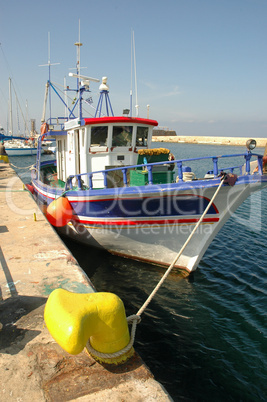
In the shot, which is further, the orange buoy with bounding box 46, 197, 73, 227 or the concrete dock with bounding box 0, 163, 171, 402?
the orange buoy with bounding box 46, 197, 73, 227

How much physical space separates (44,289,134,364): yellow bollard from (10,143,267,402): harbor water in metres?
1.90

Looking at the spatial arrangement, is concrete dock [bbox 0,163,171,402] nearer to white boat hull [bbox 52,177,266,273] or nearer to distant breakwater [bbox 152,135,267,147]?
white boat hull [bbox 52,177,266,273]

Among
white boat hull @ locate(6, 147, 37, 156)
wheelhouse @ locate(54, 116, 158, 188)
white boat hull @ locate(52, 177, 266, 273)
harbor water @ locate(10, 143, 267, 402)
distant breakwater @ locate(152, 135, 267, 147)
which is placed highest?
distant breakwater @ locate(152, 135, 267, 147)

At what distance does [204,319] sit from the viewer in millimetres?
5895

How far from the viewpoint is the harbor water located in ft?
14.5

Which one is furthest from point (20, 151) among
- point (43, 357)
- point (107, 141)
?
point (43, 357)

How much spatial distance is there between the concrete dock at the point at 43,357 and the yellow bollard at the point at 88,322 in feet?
0.70

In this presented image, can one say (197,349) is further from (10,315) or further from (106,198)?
(106,198)

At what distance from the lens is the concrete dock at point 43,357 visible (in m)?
2.60

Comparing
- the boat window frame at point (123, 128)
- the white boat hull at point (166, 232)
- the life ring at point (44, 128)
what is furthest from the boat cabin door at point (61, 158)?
the white boat hull at point (166, 232)

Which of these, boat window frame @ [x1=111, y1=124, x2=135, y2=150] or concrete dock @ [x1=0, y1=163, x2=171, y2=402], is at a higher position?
boat window frame @ [x1=111, y1=124, x2=135, y2=150]

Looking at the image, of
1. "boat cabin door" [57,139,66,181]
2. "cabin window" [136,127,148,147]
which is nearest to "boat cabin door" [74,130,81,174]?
"cabin window" [136,127,148,147]

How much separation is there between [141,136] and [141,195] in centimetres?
338

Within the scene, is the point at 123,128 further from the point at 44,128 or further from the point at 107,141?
the point at 44,128
